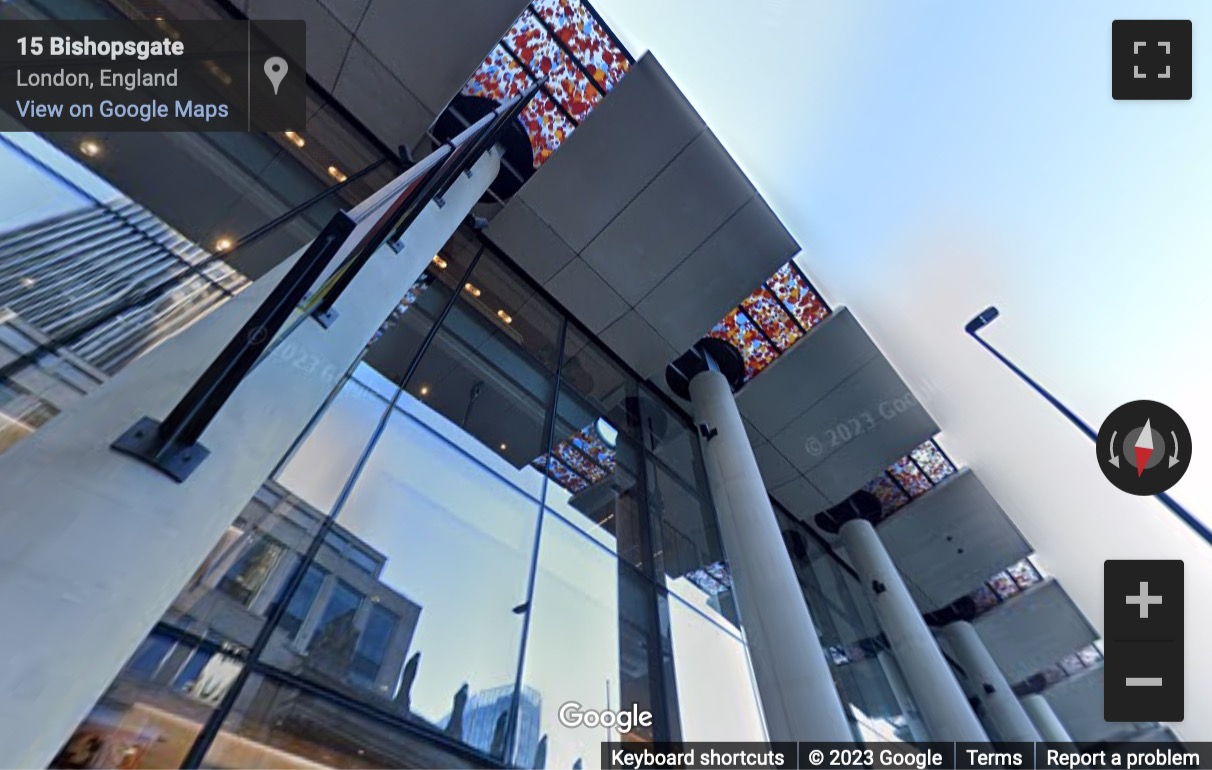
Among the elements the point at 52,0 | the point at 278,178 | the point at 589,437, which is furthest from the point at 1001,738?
the point at 52,0

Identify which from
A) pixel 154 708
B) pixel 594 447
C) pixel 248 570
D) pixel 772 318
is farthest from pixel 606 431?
pixel 154 708

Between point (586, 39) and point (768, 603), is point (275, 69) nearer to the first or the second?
point (586, 39)

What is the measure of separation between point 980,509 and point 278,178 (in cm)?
1482

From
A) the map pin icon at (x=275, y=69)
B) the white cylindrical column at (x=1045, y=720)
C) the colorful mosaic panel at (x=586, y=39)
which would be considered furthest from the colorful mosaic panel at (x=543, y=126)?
the white cylindrical column at (x=1045, y=720)

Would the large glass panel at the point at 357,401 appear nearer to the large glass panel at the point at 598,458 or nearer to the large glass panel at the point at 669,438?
the large glass panel at the point at 598,458

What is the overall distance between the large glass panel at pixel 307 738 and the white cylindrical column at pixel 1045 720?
1711cm

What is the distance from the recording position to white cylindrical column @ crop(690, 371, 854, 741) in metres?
5.58

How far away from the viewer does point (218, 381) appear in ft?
7.00

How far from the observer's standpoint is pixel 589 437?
7.45m

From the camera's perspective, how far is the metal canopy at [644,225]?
7.42 meters

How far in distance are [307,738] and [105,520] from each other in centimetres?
159

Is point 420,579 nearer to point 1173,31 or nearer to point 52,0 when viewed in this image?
point 52,0

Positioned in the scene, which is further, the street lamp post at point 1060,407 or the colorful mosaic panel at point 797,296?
the colorful mosaic panel at point 797,296

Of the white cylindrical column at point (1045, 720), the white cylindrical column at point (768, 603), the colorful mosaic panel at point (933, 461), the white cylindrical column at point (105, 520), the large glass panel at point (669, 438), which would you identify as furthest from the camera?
the white cylindrical column at point (1045, 720)
